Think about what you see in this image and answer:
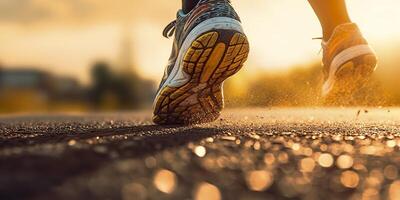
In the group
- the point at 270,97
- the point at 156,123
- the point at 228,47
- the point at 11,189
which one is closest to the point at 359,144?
the point at 228,47

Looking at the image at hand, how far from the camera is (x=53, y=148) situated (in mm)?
1620

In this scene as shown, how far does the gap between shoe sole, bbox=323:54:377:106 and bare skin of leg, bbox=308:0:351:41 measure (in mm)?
228

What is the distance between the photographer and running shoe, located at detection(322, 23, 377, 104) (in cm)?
293

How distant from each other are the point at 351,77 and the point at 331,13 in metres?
0.32

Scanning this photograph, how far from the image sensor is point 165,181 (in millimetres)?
1307

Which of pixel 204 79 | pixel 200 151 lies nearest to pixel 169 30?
pixel 204 79

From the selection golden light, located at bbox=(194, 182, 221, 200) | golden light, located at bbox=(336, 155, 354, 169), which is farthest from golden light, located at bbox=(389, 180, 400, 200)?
golden light, located at bbox=(194, 182, 221, 200)

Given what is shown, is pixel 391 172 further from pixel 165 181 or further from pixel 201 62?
pixel 201 62

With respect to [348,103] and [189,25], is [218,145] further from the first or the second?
[348,103]

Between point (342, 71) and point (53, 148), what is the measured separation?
5.51 feet

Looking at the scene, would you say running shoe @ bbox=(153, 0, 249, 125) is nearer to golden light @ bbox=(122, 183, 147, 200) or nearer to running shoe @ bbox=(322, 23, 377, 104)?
running shoe @ bbox=(322, 23, 377, 104)

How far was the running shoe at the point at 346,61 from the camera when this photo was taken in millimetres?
2932

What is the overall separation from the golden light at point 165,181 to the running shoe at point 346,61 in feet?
5.62

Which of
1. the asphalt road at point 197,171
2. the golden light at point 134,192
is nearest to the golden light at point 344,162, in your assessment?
the asphalt road at point 197,171
